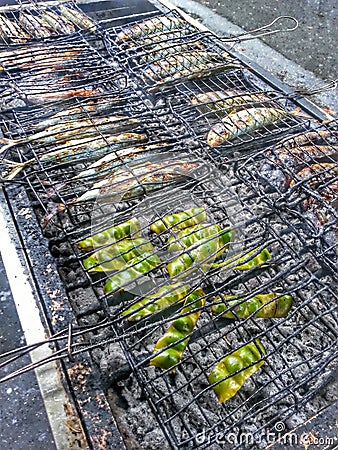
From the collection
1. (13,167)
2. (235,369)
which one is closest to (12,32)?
(13,167)

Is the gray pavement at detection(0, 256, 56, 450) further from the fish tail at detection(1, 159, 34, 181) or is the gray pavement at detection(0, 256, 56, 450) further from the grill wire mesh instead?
the fish tail at detection(1, 159, 34, 181)

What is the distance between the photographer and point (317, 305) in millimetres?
2596

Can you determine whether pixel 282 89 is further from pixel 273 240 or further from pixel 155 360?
pixel 155 360

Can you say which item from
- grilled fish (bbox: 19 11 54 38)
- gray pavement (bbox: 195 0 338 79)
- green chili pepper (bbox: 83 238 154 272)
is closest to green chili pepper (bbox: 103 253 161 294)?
green chili pepper (bbox: 83 238 154 272)

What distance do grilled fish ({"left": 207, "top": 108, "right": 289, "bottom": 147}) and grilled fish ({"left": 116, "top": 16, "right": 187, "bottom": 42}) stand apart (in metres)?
1.49

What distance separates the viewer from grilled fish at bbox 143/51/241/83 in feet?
13.0

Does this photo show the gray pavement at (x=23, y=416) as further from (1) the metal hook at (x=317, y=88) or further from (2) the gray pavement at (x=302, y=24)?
(2) the gray pavement at (x=302, y=24)

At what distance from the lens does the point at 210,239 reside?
247cm

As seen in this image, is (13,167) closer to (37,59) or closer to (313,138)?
(37,59)

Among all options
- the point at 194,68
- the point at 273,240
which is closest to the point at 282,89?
the point at 194,68

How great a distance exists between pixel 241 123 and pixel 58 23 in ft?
7.40

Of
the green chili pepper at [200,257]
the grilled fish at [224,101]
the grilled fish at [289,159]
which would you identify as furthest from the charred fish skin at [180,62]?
the green chili pepper at [200,257]

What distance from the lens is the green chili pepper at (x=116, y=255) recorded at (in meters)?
Result: 2.49

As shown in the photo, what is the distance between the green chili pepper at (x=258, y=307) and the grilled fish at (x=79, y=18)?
322 centimetres
